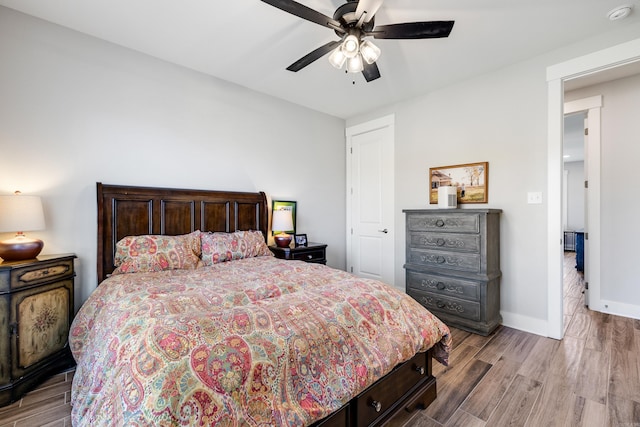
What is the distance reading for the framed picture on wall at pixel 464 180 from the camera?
123 inches

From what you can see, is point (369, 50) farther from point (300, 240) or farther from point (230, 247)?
point (300, 240)

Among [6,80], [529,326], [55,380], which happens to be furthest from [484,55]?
[55,380]

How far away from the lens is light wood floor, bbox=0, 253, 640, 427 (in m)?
1.67

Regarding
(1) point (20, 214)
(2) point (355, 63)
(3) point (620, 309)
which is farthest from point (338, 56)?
(3) point (620, 309)

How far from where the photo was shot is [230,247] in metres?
2.77

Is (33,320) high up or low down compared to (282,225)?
down

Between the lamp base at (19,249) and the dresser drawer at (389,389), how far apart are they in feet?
8.02

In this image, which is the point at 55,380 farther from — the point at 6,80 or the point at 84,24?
the point at 84,24

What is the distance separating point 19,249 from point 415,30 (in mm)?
3097

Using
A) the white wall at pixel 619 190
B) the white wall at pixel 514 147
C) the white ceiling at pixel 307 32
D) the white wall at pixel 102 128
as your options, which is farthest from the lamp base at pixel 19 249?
the white wall at pixel 619 190

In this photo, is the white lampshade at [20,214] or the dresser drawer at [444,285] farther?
the dresser drawer at [444,285]

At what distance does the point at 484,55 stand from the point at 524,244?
1.93 metres

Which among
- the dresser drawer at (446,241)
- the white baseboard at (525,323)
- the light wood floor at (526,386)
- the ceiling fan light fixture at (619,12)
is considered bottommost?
the light wood floor at (526,386)

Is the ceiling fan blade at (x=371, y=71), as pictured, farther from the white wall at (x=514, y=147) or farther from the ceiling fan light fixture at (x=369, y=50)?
the white wall at (x=514, y=147)
